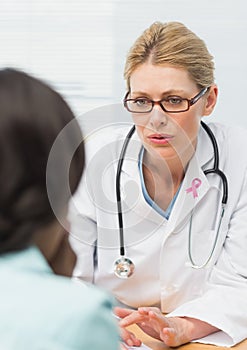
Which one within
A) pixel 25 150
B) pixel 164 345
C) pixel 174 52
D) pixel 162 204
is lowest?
pixel 164 345

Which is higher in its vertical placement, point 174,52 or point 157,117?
point 174,52

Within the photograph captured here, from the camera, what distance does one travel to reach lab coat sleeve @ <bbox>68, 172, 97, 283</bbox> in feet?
4.54

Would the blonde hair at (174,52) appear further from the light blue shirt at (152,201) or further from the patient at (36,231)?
the patient at (36,231)

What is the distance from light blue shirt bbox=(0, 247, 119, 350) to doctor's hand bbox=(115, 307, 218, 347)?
0.60 m

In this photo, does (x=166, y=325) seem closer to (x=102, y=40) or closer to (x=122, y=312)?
(x=122, y=312)

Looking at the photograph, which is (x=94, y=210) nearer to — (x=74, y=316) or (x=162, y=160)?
(x=162, y=160)

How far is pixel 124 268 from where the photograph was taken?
138 centimetres

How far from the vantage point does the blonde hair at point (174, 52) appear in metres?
1.38

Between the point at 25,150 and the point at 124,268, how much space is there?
2.65ft

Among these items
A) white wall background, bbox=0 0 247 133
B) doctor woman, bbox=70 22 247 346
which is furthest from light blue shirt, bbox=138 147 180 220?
white wall background, bbox=0 0 247 133

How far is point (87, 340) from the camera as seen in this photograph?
59 centimetres

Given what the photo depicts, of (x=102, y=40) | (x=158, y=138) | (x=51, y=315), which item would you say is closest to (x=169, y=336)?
(x=158, y=138)

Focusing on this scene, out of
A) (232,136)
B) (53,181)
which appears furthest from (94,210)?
(53,181)

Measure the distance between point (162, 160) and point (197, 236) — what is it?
179 millimetres
